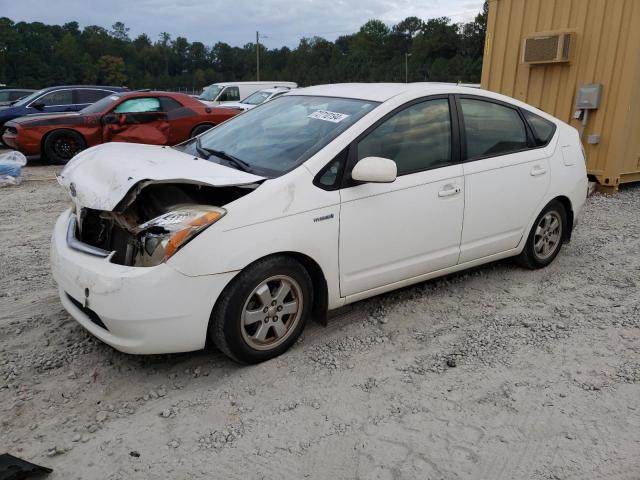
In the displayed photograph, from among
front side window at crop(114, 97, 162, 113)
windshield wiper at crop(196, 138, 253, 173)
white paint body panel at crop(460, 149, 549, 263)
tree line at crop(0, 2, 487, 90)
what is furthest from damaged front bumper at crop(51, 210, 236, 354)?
tree line at crop(0, 2, 487, 90)

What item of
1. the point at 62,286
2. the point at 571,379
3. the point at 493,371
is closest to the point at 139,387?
the point at 62,286

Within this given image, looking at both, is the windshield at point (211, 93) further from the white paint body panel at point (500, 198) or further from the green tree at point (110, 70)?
the green tree at point (110, 70)

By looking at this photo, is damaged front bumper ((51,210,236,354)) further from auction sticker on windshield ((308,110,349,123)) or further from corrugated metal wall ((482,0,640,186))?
corrugated metal wall ((482,0,640,186))

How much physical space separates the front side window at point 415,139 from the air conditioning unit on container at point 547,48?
16.8 ft

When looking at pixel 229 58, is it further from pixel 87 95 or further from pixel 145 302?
pixel 145 302

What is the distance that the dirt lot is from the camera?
99.5 inches

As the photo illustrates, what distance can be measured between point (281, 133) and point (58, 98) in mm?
11539

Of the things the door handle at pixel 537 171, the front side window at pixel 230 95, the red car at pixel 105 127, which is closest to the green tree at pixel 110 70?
the front side window at pixel 230 95

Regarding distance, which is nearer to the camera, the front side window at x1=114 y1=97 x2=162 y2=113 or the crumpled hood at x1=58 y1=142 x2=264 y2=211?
the crumpled hood at x1=58 y1=142 x2=264 y2=211

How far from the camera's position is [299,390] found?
307cm

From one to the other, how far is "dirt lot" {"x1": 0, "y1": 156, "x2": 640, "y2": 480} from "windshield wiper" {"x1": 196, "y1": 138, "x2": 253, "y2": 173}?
1167 millimetres

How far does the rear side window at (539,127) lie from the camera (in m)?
4.56

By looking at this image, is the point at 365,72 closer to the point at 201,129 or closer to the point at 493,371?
the point at 201,129

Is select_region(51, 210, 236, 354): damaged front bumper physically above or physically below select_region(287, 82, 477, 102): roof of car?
below
